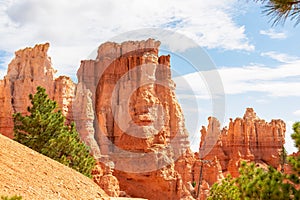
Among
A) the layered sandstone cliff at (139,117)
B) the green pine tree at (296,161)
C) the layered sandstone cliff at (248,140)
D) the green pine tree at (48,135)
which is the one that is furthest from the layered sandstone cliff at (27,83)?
the layered sandstone cliff at (248,140)

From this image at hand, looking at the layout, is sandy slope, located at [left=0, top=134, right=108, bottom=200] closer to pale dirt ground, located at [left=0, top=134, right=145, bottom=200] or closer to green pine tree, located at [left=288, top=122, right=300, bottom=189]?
pale dirt ground, located at [left=0, top=134, right=145, bottom=200]

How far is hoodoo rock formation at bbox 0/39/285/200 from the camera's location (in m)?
36.7

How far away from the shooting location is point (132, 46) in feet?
150

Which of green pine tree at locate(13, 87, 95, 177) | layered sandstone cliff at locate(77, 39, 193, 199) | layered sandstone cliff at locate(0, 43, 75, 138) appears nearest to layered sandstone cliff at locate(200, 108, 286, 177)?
layered sandstone cliff at locate(77, 39, 193, 199)

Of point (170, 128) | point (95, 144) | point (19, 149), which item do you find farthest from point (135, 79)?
point (19, 149)

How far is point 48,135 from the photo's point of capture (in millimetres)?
25328

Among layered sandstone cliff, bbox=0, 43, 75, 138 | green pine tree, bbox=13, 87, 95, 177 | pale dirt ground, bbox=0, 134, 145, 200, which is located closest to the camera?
pale dirt ground, bbox=0, 134, 145, 200

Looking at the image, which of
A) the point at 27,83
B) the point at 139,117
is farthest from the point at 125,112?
the point at 27,83

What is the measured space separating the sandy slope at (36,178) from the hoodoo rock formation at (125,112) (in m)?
14.5

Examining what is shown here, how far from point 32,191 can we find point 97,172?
20841 mm

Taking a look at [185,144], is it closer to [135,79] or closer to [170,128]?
[170,128]

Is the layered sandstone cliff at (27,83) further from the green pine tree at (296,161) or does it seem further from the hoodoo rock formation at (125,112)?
the green pine tree at (296,161)

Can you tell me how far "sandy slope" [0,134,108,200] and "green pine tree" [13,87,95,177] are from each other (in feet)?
26.1

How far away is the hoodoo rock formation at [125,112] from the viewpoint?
36.7m
